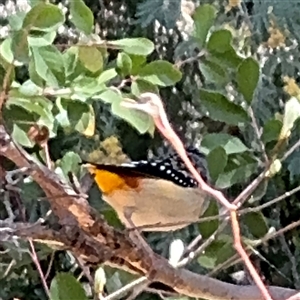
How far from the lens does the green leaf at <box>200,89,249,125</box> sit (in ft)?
1.99

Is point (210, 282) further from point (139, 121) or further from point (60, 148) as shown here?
point (60, 148)

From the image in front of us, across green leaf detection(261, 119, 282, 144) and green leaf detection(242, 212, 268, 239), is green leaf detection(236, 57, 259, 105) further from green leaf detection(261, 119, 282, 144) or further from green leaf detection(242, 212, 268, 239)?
green leaf detection(242, 212, 268, 239)

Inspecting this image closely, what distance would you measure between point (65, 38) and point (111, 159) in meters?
0.34

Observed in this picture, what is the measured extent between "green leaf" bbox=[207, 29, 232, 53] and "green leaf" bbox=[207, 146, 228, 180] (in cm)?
9

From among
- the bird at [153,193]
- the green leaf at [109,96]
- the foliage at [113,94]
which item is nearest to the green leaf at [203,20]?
the foliage at [113,94]

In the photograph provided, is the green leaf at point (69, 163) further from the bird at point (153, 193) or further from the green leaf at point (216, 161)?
the green leaf at point (216, 161)

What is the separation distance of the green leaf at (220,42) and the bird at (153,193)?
0.22 meters

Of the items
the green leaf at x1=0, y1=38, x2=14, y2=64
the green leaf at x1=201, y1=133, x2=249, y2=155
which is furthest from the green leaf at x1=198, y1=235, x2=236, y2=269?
the green leaf at x1=0, y1=38, x2=14, y2=64

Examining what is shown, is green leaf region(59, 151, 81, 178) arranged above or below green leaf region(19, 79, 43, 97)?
below

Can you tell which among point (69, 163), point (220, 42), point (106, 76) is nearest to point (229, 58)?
point (220, 42)

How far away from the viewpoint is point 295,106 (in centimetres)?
50

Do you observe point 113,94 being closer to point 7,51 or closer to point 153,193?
point 7,51

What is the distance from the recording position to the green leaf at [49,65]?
1.78 ft

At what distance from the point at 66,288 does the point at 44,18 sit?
0.21 m
